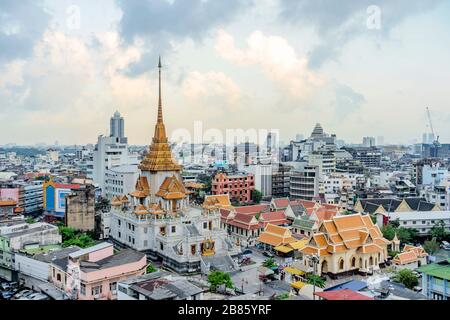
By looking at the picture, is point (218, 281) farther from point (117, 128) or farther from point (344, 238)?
point (117, 128)

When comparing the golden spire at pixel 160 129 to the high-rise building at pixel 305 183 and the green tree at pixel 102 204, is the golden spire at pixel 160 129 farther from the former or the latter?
the high-rise building at pixel 305 183

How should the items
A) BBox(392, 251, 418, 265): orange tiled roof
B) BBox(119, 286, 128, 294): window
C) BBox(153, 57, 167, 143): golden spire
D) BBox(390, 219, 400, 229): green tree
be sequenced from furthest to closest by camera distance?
BBox(390, 219, 400, 229): green tree < BBox(153, 57, 167, 143): golden spire < BBox(392, 251, 418, 265): orange tiled roof < BBox(119, 286, 128, 294): window

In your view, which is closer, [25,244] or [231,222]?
[25,244]

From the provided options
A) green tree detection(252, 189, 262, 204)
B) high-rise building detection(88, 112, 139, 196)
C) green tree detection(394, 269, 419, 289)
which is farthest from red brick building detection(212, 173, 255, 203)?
green tree detection(394, 269, 419, 289)

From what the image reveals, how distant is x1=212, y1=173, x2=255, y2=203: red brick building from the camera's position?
12844mm

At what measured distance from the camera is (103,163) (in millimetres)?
13367

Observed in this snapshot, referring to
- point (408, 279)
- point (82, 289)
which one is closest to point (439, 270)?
point (408, 279)

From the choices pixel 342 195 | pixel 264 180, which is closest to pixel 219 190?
pixel 264 180

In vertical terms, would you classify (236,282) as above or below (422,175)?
below

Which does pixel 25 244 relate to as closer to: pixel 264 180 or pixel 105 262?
pixel 105 262

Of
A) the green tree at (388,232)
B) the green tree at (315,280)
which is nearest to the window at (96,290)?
the green tree at (315,280)

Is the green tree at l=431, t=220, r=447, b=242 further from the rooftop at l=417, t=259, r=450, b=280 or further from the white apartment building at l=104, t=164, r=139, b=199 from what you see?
the white apartment building at l=104, t=164, r=139, b=199
